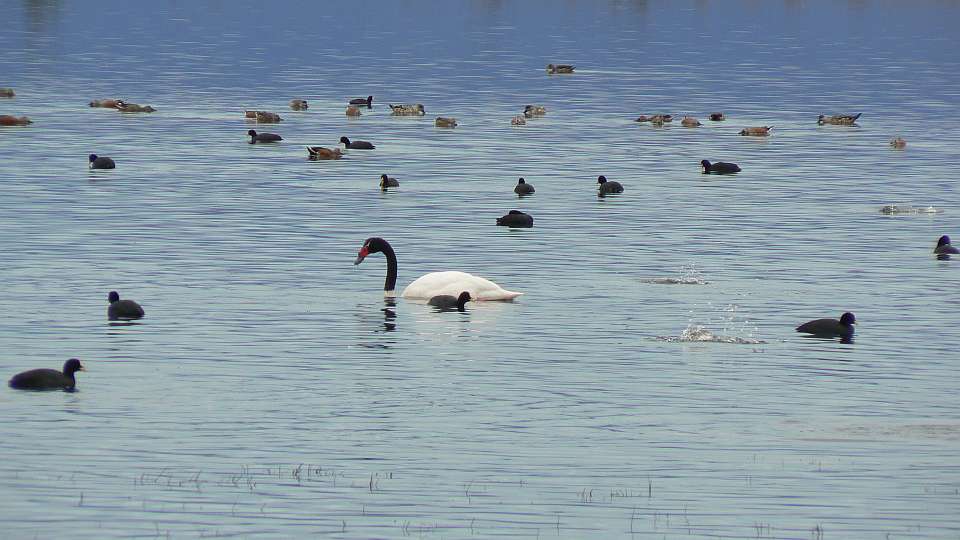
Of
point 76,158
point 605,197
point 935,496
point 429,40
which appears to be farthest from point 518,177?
point 429,40

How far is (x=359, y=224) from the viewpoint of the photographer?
52031 millimetres

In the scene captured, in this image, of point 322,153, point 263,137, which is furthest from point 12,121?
point 322,153

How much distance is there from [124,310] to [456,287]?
6.58 m

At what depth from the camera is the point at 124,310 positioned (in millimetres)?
36031

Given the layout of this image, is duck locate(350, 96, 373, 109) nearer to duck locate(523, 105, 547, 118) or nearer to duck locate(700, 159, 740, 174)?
duck locate(523, 105, 547, 118)

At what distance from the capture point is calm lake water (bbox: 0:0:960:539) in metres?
23.8

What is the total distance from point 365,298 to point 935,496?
17659 millimetres

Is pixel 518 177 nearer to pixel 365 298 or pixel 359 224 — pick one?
pixel 359 224

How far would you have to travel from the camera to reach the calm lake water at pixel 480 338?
78.2 ft

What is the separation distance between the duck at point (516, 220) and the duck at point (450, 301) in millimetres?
12420

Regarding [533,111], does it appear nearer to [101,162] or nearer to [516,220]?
[101,162]

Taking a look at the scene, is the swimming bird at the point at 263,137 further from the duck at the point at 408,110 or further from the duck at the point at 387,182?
the duck at the point at 387,182

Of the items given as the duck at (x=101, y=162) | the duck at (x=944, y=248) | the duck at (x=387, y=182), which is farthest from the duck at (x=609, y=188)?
the duck at (x=101, y=162)

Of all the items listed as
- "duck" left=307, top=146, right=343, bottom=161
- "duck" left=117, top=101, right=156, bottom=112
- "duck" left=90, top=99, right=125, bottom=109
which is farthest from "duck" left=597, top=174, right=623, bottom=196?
"duck" left=90, top=99, right=125, bottom=109
